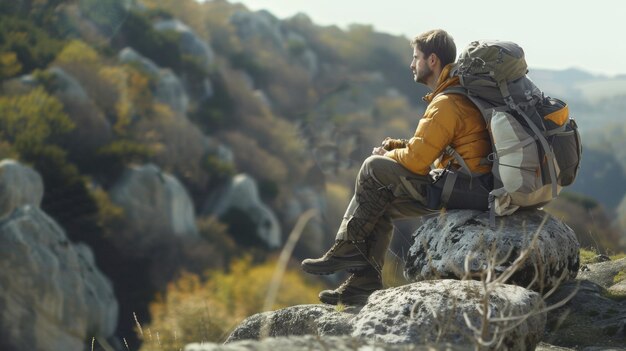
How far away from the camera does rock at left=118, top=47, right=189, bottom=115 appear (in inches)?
2275

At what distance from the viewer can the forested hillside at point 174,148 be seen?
1545 inches

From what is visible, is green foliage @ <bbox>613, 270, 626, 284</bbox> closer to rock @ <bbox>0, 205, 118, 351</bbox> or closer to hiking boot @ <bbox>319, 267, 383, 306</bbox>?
hiking boot @ <bbox>319, 267, 383, 306</bbox>

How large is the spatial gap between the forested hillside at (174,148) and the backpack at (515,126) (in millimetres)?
4610

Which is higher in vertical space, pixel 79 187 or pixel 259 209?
pixel 79 187

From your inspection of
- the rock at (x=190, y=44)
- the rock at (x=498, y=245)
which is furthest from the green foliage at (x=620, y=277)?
the rock at (x=190, y=44)

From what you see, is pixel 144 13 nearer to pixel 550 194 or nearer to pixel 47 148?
pixel 47 148

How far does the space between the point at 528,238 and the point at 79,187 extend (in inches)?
1372

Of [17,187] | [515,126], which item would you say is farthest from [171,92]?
[515,126]

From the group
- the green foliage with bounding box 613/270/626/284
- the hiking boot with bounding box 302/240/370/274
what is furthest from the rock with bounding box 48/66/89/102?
the hiking boot with bounding box 302/240/370/274

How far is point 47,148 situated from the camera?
4025 cm

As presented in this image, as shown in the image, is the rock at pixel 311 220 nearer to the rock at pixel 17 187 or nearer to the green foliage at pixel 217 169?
Result: the green foliage at pixel 217 169

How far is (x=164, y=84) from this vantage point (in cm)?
5841

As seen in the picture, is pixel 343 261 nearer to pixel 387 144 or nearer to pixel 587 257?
pixel 387 144

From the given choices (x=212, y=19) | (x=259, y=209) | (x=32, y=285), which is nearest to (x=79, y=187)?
(x=32, y=285)
